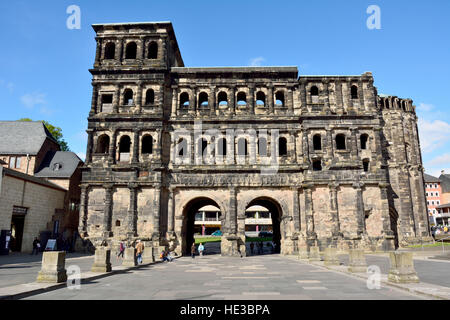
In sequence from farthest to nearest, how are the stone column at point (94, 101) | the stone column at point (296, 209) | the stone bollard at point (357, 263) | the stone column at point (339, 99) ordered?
the stone column at point (339, 99) < the stone column at point (94, 101) < the stone column at point (296, 209) < the stone bollard at point (357, 263)

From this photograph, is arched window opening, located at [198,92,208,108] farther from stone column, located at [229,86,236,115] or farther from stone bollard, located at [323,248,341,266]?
stone bollard, located at [323,248,341,266]

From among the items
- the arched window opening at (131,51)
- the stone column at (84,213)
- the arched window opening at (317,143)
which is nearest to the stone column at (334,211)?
the arched window opening at (317,143)

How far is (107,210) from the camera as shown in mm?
28281

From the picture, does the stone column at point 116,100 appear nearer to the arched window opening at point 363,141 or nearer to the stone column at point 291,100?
the stone column at point 291,100

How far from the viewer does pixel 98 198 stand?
2894 cm

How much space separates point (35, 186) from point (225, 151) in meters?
17.9

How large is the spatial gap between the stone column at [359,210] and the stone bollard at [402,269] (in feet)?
57.2

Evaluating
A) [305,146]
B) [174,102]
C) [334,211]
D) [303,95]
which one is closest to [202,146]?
[174,102]

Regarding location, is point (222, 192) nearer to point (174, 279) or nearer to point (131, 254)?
point (131, 254)

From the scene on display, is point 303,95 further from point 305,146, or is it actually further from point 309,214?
point 309,214

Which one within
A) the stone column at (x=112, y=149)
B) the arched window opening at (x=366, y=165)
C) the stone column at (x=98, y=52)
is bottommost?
the arched window opening at (x=366, y=165)

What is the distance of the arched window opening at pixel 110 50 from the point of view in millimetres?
31844
